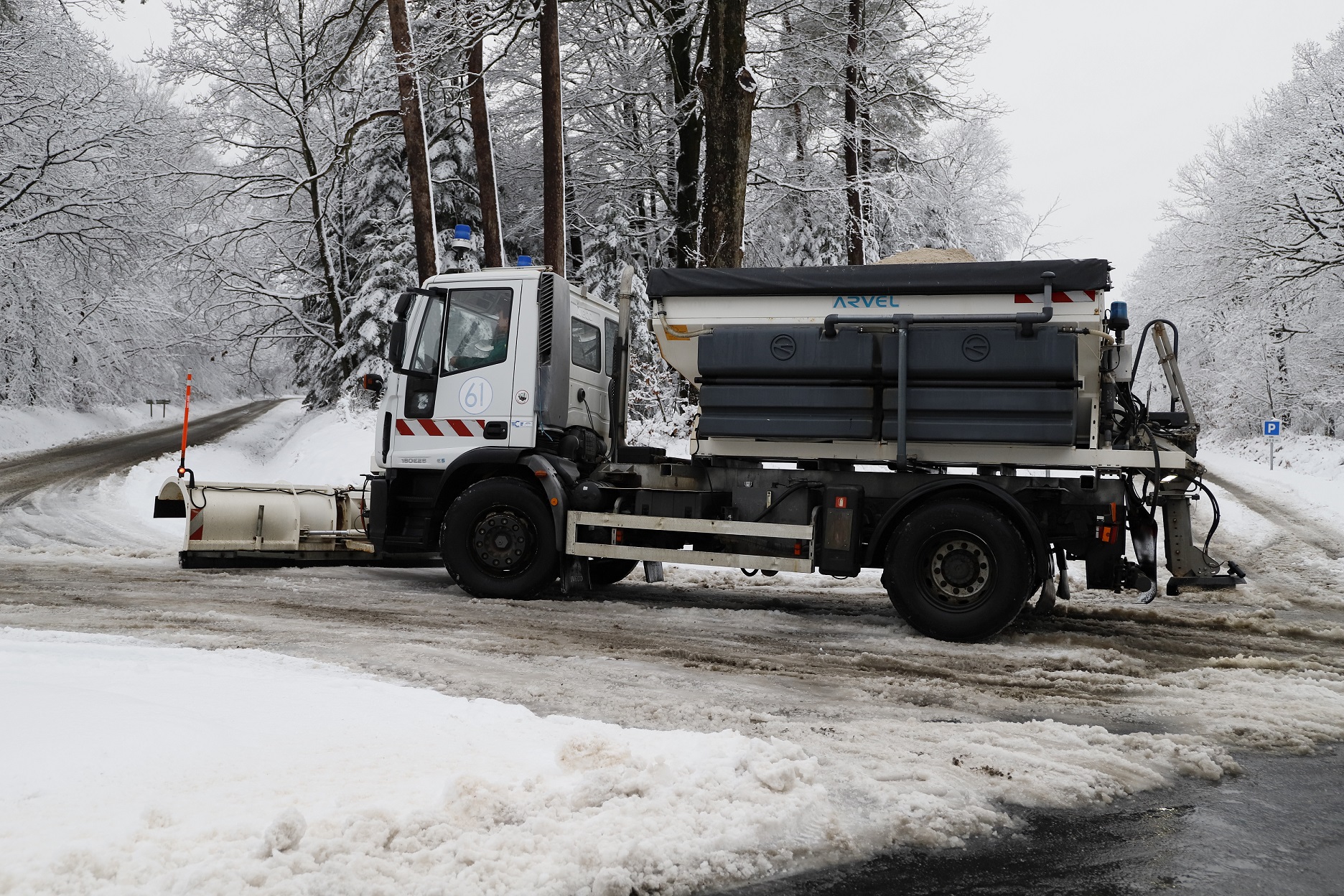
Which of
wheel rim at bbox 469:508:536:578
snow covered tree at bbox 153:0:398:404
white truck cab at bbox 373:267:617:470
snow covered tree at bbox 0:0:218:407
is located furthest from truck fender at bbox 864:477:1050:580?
snow covered tree at bbox 0:0:218:407

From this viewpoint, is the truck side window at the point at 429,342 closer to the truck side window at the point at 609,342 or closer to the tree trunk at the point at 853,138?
the truck side window at the point at 609,342

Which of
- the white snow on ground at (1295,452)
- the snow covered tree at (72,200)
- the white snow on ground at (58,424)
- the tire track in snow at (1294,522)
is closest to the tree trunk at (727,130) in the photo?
the tire track in snow at (1294,522)

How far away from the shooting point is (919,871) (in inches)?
125

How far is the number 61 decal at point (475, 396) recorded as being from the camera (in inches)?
337

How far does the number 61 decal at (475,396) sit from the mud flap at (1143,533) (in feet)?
16.2

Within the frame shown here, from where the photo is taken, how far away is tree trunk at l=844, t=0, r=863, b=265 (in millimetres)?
19719

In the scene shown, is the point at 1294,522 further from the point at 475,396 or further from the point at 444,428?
the point at 444,428

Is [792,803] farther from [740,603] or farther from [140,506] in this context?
[140,506]

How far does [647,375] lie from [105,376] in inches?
845

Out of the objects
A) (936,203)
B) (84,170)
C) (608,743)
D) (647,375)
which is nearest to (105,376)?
(84,170)

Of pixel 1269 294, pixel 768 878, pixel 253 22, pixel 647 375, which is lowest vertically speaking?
pixel 768 878

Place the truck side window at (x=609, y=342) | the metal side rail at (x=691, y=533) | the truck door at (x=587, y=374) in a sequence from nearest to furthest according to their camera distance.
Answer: the metal side rail at (x=691, y=533), the truck door at (x=587, y=374), the truck side window at (x=609, y=342)

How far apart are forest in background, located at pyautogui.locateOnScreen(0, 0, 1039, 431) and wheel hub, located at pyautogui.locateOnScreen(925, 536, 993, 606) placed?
9.36m

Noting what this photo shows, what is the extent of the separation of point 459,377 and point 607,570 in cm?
226
